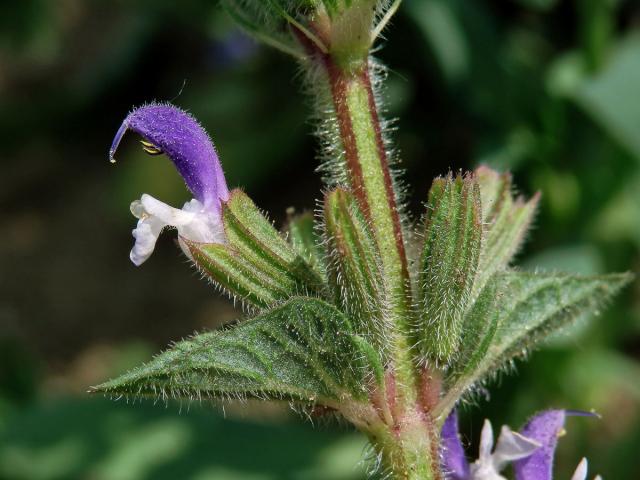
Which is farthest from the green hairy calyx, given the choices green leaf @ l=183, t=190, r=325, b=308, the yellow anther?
the yellow anther

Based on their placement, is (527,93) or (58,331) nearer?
(527,93)

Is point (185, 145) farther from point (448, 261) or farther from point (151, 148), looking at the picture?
point (448, 261)

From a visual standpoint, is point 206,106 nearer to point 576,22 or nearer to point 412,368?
point 576,22

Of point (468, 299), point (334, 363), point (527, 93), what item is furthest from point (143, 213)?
point (527, 93)

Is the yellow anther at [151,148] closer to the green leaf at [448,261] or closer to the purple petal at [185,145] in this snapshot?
the purple petal at [185,145]

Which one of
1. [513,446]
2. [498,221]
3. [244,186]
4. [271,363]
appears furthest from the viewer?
[244,186]

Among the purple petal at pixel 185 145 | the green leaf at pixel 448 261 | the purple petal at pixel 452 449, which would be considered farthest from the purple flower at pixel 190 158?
the purple petal at pixel 452 449

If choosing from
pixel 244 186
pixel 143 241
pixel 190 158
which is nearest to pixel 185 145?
pixel 190 158
